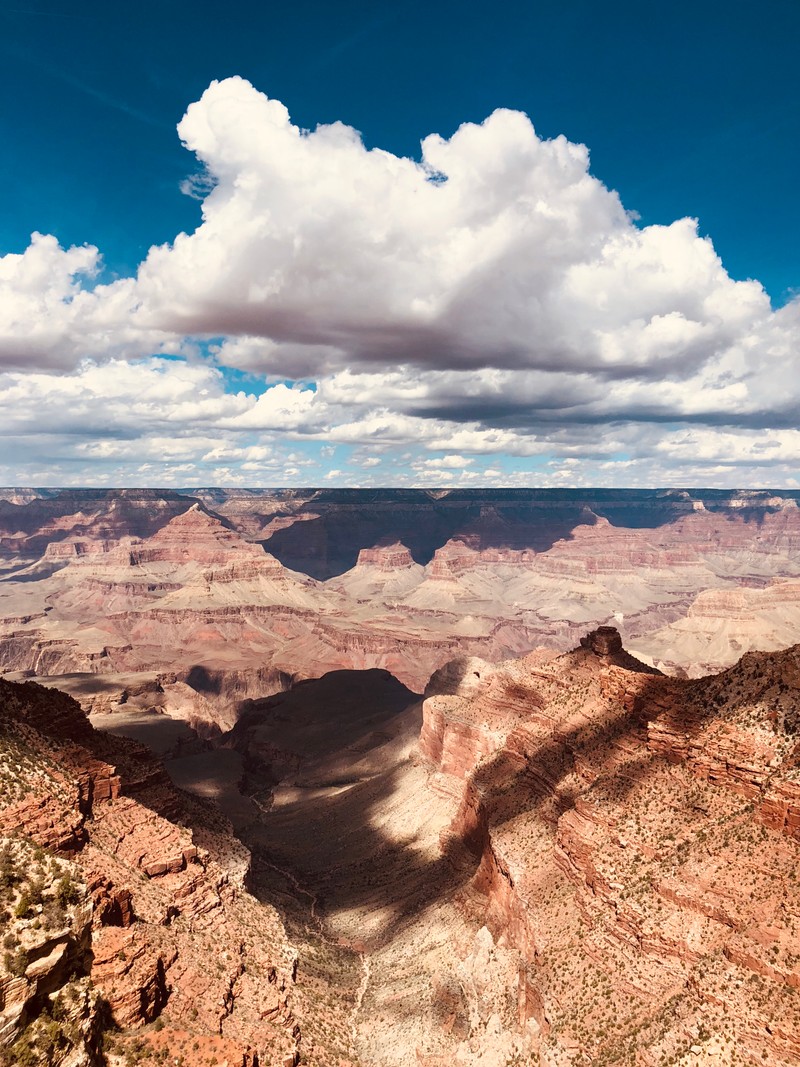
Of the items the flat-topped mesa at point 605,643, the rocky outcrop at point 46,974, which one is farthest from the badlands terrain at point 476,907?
the flat-topped mesa at point 605,643

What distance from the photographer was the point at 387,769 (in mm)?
105625

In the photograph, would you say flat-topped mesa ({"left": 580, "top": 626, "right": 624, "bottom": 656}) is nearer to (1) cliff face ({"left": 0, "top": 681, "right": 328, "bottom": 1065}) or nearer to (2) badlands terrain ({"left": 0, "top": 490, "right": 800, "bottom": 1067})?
(2) badlands terrain ({"left": 0, "top": 490, "right": 800, "bottom": 1067})

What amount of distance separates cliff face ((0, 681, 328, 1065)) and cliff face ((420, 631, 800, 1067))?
16.9 meters

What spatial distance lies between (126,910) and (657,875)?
1192 inches

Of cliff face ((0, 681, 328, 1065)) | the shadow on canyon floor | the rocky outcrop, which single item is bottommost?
the shadow on canyon floor

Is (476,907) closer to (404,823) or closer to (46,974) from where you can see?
(404,823)

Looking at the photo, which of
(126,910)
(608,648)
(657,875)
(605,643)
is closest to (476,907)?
(657,875)

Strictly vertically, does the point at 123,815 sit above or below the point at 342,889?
above

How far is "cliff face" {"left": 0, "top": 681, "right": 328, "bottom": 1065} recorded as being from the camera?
2117cm

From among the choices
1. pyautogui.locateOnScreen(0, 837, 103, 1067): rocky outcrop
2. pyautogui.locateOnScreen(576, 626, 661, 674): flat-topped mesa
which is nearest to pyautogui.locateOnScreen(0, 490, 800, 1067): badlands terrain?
pyautogui.locateOnScreen(0, 837, 103, 1067): rocky outcrop

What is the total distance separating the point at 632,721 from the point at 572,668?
18.3 meters

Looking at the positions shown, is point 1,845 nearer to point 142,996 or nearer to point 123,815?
point 142,996

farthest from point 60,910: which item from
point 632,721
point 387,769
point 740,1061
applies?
point 387,769

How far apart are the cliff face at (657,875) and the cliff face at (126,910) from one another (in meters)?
16.9
